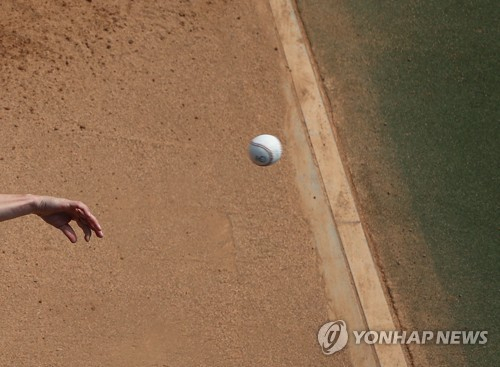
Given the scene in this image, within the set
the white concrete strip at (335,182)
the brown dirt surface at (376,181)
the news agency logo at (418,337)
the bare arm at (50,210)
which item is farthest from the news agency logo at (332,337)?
the bare arm at (50,210)

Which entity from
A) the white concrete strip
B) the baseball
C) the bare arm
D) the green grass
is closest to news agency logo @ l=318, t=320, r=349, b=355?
the white concrete strip

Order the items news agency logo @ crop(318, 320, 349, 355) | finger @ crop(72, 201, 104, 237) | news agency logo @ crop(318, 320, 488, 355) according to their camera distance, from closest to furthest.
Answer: finger @ crop(72, 201, 104, 237) → news agency logo @ crop(318, 320, 349, 355) → news agency logo @ crop(318, 320, 488, 355)

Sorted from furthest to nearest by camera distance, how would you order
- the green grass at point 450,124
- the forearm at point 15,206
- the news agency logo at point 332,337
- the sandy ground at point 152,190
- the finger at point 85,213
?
the green grass at point 450,124
the news agency logo at point 332,337
the sandy ground at point 152,190
the finger at point 85,213
the forearm at point 15,206

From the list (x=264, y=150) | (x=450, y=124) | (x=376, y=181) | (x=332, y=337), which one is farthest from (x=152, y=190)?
(x=450, y=124)

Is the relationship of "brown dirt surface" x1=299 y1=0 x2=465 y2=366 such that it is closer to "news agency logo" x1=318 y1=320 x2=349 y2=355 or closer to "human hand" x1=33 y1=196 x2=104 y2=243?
"news agency logo" x1=318 y1=320 x2=349 y2=355

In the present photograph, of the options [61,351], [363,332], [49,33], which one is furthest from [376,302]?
[49,33]

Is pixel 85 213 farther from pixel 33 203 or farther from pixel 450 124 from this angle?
pixel 450 124

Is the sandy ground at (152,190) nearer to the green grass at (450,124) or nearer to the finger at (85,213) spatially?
the green grass at (450,124)
